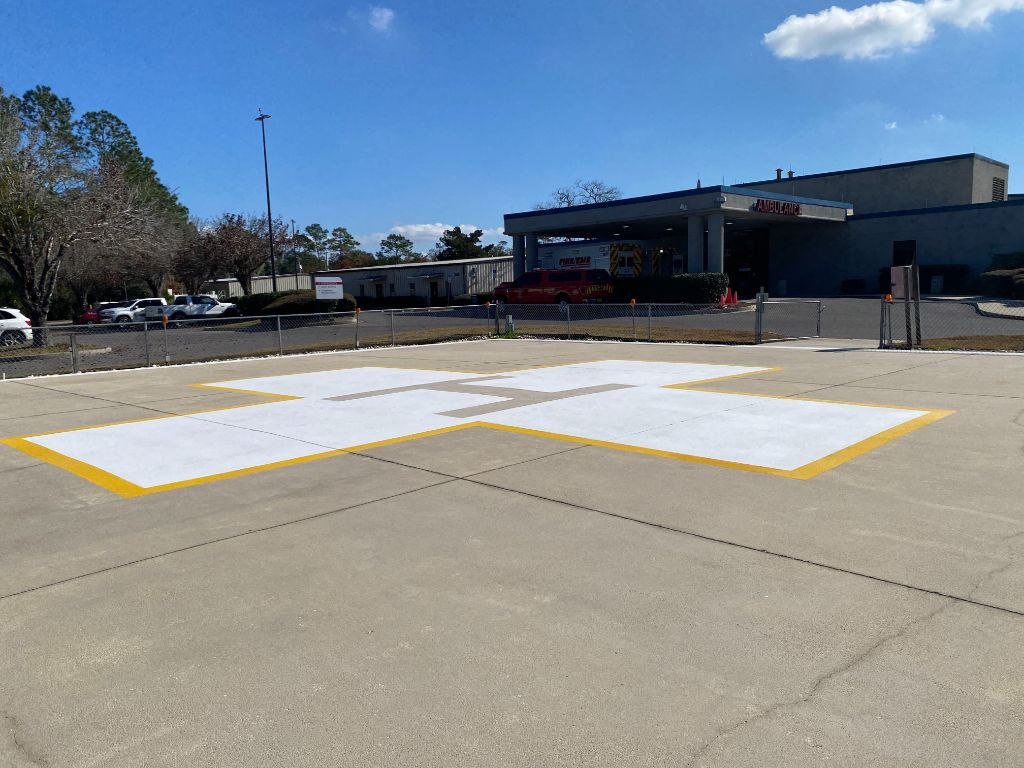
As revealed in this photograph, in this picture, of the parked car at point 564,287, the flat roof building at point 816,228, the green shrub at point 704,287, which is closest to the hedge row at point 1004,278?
the flat roof building at point 816,228

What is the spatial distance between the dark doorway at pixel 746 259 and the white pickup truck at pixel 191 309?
31.9 metres

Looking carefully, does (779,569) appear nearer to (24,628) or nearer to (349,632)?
(349,632)

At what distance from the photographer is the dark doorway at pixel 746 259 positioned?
158 ft

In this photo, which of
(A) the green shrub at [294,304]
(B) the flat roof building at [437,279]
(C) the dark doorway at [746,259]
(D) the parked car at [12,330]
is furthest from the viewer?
(B) the flat roof building at [437,279]

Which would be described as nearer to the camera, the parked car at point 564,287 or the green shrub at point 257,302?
the parked car at point 564,287

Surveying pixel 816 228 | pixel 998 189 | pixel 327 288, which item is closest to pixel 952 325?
pixel 816 228

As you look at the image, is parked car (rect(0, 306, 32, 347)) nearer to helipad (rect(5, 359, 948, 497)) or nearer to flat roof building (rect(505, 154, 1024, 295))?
helipad (rect(5, 359, 948, 497))

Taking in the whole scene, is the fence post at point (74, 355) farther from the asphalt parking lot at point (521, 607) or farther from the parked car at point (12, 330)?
the asphalt parking lot at point (521, 607)

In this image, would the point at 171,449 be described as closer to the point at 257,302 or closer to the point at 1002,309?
the point at 1002,309

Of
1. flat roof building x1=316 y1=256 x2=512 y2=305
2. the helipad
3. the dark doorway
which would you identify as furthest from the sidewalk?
flat roof building x1=316 y1=256 x2=512 y2=305

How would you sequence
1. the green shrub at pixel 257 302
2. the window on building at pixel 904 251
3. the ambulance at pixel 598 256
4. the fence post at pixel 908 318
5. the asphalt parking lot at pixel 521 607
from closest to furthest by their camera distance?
the asphalt parking lot at pixel 521 607 < the fence post at pixel 908 318 < the window on building at pixel 904 251 < the ambulance at pixel 598 256 < the green shrub at pixel 257 302

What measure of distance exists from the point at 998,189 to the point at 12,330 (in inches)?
2180

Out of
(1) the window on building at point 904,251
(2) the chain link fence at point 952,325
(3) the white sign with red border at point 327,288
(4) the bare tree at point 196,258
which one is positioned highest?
(4) the bare tree at point 196,258

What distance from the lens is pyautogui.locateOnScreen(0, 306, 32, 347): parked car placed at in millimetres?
23719
